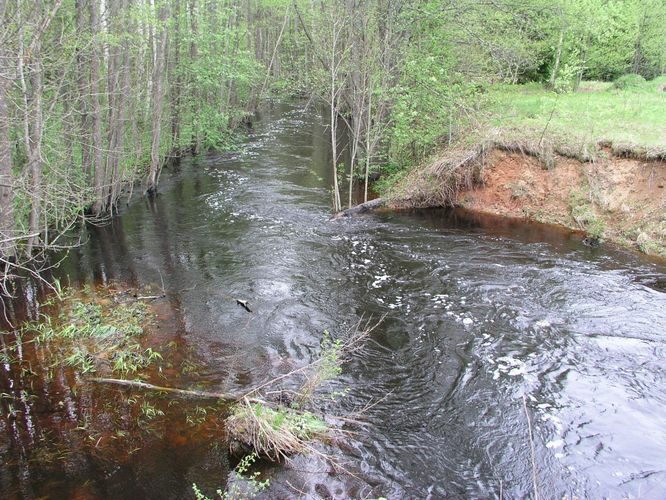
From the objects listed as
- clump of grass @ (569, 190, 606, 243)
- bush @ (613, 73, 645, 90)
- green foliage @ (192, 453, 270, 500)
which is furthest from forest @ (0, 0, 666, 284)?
green foliage @ (192, 453, 270, 500)

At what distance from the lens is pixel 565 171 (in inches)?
610

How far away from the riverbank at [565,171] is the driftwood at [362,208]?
0.40 m

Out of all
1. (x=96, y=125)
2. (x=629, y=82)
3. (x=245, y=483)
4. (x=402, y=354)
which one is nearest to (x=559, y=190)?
(x=402, y=354)

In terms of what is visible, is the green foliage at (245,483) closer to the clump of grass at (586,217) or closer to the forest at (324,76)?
the forest at (324,76)

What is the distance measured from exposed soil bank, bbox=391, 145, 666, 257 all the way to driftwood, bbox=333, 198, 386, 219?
53cm

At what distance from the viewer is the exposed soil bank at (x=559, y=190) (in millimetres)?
13672

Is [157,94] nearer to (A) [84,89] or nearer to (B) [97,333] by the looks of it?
(A) [84,89]

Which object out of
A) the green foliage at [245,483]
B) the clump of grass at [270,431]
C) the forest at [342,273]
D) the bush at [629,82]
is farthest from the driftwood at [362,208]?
the bush at [629,82]

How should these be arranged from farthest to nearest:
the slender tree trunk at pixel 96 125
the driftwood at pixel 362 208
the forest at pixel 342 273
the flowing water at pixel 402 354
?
the driftwood at pixel 362 208, the slender tree trunk at pixel 96 125, the forest at pixel 342 273, the flowing water at pixel 402 354

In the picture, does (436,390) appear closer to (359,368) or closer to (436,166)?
(359,368)

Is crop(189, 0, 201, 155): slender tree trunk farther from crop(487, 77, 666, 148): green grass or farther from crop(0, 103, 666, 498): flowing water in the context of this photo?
crop(487, 77, 666, 148): green grass

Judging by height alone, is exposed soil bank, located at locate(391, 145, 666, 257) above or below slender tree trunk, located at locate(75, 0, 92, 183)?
below

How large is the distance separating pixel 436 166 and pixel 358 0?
5993 mm

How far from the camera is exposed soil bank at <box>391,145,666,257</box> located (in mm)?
13672
